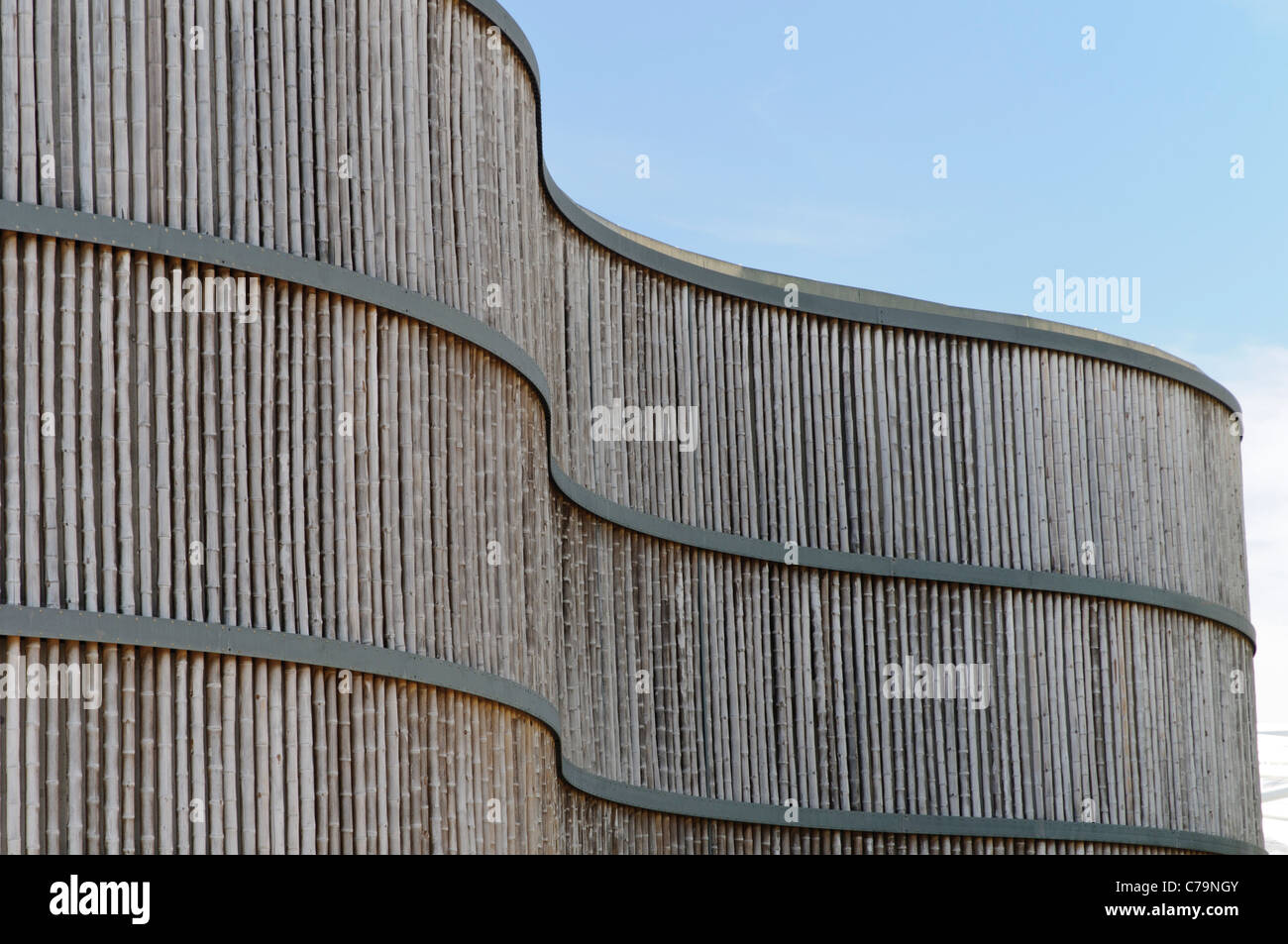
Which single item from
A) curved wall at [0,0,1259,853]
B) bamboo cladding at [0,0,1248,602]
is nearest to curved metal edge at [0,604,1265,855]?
curved wall at [0,0,1259,853]

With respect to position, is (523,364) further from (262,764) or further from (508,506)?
(262,764)

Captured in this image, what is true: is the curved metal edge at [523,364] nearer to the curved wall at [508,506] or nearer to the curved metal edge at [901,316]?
the curved wall at [508,506]

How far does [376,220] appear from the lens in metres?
7.92

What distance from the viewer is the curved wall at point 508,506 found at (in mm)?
6906

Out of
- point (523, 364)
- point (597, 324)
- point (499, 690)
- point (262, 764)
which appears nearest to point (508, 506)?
point (523, 364)

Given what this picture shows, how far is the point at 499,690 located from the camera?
8023mm

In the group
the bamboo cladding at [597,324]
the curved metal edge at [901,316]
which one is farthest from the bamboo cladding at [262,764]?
the curved metal edge at [901,316]

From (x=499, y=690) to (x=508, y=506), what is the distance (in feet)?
2.93

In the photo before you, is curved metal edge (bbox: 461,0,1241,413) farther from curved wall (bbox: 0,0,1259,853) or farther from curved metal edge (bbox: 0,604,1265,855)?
curved metal edge (bbox: 0,604,1265,855)

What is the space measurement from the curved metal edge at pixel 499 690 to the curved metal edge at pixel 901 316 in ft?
10.5
